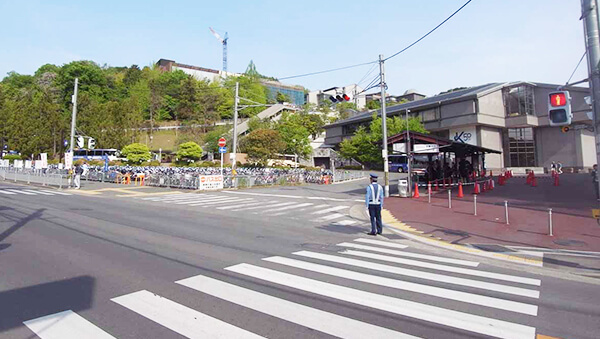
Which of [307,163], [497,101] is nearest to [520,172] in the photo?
[497,101]

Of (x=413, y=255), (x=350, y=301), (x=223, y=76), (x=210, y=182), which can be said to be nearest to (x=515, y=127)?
(x=210, y=182)

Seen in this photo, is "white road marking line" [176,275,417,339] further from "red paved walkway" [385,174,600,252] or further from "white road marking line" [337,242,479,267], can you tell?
"red paved walkway" [385,174,600,252]

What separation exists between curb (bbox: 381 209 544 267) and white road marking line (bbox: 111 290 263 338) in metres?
6.67

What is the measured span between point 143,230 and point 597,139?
11318 mm

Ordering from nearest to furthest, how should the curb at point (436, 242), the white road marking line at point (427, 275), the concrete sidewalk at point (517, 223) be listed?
1. the white road marking line at point (427, 275)
2. the curb at point (436, 242)
3. the concrete sidewalk at point (517, 223)

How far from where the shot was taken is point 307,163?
67375 millimetres

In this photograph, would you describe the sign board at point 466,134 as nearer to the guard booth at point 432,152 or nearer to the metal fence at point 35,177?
the guard booth at point 432,152

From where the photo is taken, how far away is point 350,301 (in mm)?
4594

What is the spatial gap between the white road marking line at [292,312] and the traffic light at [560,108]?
6.19 m

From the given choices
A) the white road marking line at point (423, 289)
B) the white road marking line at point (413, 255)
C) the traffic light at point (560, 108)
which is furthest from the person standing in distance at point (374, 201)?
the traffic light at point (560, 108)

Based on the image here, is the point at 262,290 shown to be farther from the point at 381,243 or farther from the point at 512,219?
the point at 512,219

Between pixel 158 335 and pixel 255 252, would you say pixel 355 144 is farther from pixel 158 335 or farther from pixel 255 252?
pixel 158 335

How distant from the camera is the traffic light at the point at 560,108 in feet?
22.6

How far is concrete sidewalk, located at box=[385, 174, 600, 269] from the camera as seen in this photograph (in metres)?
8.41
